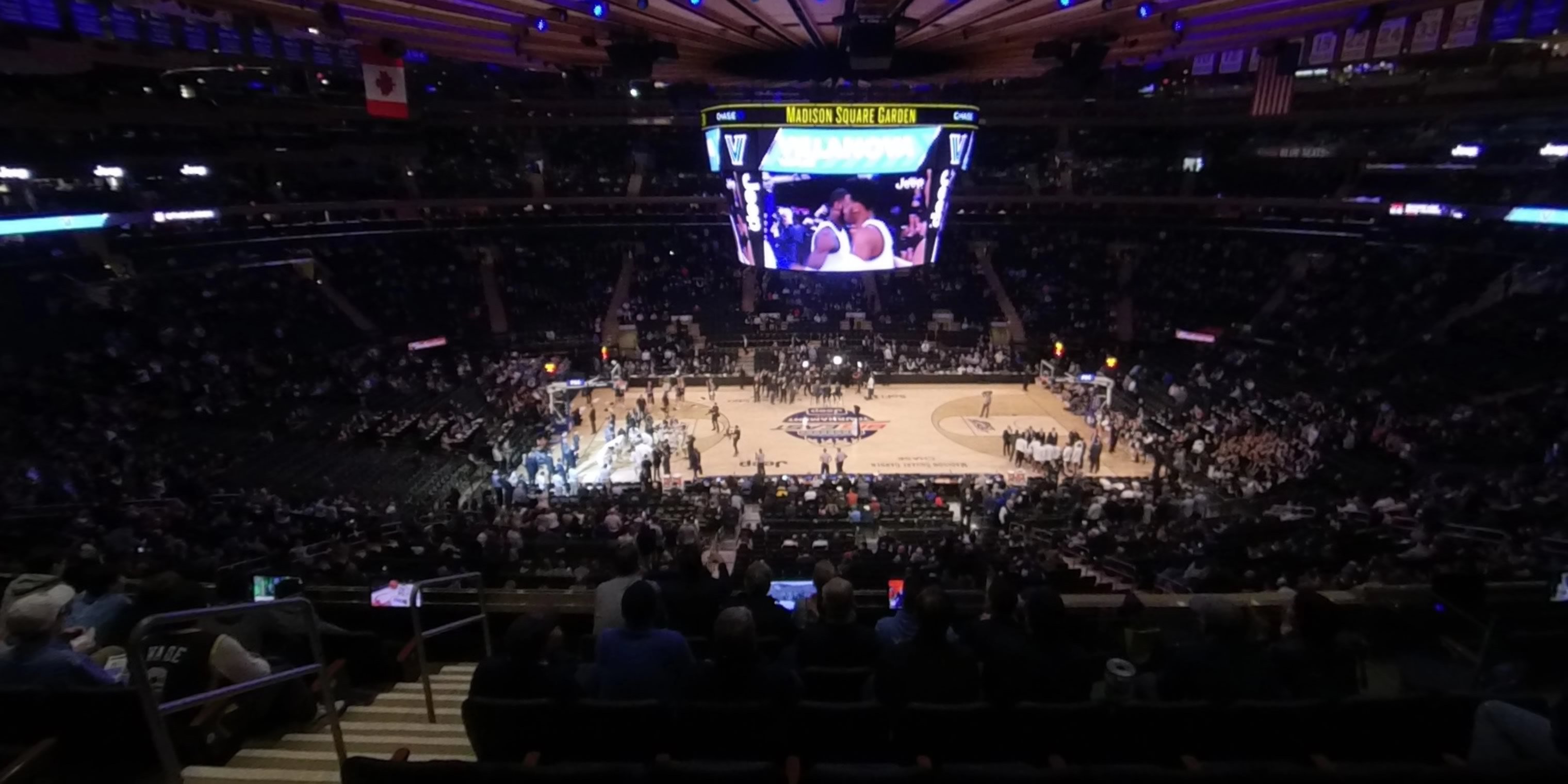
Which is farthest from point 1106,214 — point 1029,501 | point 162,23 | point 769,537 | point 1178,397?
point 162,23

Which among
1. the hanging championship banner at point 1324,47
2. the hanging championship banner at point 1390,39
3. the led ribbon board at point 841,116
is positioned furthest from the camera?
the led ribbon board at point 841,116

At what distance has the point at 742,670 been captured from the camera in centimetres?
379

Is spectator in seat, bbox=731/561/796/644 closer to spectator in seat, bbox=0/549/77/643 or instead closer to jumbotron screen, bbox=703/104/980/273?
spectator in seat, bbox=0/549/77/643

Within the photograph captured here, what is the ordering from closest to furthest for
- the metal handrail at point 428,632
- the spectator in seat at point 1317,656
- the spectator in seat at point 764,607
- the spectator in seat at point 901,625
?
the spectator in seat at point 1317,656 < the spectator in seat at point 901,625 < the spectator in seat at point 764,607 < the metal handrail at point 428,632

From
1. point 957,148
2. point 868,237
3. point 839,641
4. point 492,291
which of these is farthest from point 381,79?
point 492,291

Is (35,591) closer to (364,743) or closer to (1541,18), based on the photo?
(364,743)

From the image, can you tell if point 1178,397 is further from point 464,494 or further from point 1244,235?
point 464,494

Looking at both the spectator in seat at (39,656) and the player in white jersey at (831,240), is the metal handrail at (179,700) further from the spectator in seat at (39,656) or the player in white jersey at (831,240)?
the player in white jersey at (831,240)

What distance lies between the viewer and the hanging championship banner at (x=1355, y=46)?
9.25 metres

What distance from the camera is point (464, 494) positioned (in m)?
19.8

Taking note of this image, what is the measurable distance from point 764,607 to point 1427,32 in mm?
9417

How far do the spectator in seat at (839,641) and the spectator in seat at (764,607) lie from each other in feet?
1.61

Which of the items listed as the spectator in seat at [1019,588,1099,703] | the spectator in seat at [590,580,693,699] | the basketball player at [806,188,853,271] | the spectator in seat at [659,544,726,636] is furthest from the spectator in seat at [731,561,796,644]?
the basketball player at [806,188,853,271]

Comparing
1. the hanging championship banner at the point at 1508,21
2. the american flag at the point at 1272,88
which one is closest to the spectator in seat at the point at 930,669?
the hanging championship banner at the point at 1508,21
